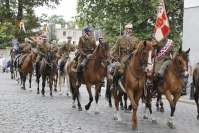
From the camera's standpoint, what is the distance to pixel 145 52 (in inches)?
412

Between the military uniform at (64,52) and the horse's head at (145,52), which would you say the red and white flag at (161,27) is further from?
the military uniform at (64,52)

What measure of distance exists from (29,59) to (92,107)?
8.51 m

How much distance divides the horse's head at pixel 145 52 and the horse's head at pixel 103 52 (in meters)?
2.64

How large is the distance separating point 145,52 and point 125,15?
1016 inches

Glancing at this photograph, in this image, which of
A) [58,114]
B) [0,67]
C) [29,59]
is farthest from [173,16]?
[58,114]

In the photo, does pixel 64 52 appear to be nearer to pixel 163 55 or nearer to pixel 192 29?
pixel 192 29

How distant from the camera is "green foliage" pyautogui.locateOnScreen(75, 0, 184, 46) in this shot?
34.5m

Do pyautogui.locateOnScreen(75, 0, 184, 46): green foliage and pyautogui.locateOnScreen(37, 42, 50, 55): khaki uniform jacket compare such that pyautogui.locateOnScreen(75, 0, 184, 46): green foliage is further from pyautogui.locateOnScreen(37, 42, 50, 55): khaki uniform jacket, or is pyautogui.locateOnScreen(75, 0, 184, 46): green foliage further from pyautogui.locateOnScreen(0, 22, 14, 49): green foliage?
pyautogui.locateOnScreen(0, 22, 14, 49): green foliage

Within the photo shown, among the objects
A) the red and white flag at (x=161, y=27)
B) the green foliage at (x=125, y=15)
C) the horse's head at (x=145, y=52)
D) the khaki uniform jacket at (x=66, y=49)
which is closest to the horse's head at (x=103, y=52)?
the red and white flag at (x=161, y=27)

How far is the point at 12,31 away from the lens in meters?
53.4

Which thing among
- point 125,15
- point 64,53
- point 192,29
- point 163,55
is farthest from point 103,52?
point 125,15

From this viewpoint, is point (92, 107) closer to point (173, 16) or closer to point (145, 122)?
point (145, 122)

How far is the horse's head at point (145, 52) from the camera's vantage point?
408 inches

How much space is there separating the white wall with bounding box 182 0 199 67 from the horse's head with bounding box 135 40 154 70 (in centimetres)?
1063
